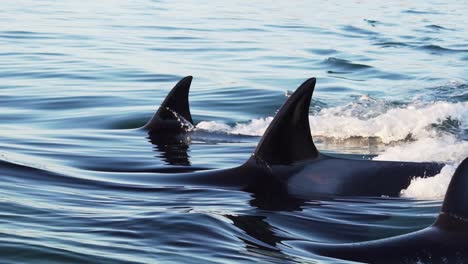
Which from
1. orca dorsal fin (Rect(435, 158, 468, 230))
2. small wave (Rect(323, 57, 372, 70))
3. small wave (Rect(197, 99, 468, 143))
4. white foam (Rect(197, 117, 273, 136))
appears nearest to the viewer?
orca dorsal fin (Rect(435, 158, 468, 230))

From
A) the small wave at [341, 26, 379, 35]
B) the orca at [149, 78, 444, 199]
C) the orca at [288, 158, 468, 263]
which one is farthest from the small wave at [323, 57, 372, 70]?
the orca at [288, 158, 468, 263]

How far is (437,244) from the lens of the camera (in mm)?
6246

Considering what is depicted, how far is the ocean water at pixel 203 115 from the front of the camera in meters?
7.09

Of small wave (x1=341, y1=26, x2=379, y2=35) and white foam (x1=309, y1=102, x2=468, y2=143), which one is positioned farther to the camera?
small wave (x1=341, y1=26, x2=379, y2=35)

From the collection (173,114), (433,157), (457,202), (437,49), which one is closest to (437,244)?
(457,202)

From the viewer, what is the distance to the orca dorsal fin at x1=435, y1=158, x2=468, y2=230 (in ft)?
20.6

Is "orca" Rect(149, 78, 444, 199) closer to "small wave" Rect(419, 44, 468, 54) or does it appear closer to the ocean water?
the ocean water

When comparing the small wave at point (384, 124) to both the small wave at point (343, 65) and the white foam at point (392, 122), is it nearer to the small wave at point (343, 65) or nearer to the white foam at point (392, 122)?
the white foam at point (392, 122)

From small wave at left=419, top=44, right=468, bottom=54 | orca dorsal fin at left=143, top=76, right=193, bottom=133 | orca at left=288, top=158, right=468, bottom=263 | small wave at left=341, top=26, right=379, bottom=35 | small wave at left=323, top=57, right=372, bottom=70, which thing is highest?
small wave at left=341, top=26, right=379, bottom=35

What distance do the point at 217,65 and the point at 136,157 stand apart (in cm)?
→ 954

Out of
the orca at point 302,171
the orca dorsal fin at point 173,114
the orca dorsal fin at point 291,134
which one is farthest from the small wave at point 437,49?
the orca dorsal fin at point 291,134

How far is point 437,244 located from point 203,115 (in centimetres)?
877

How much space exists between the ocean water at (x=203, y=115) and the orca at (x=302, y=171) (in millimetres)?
162

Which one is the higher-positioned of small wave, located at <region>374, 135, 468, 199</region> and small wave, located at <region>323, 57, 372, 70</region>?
small wave, located at <region>323, 57, 372, 70</region>
